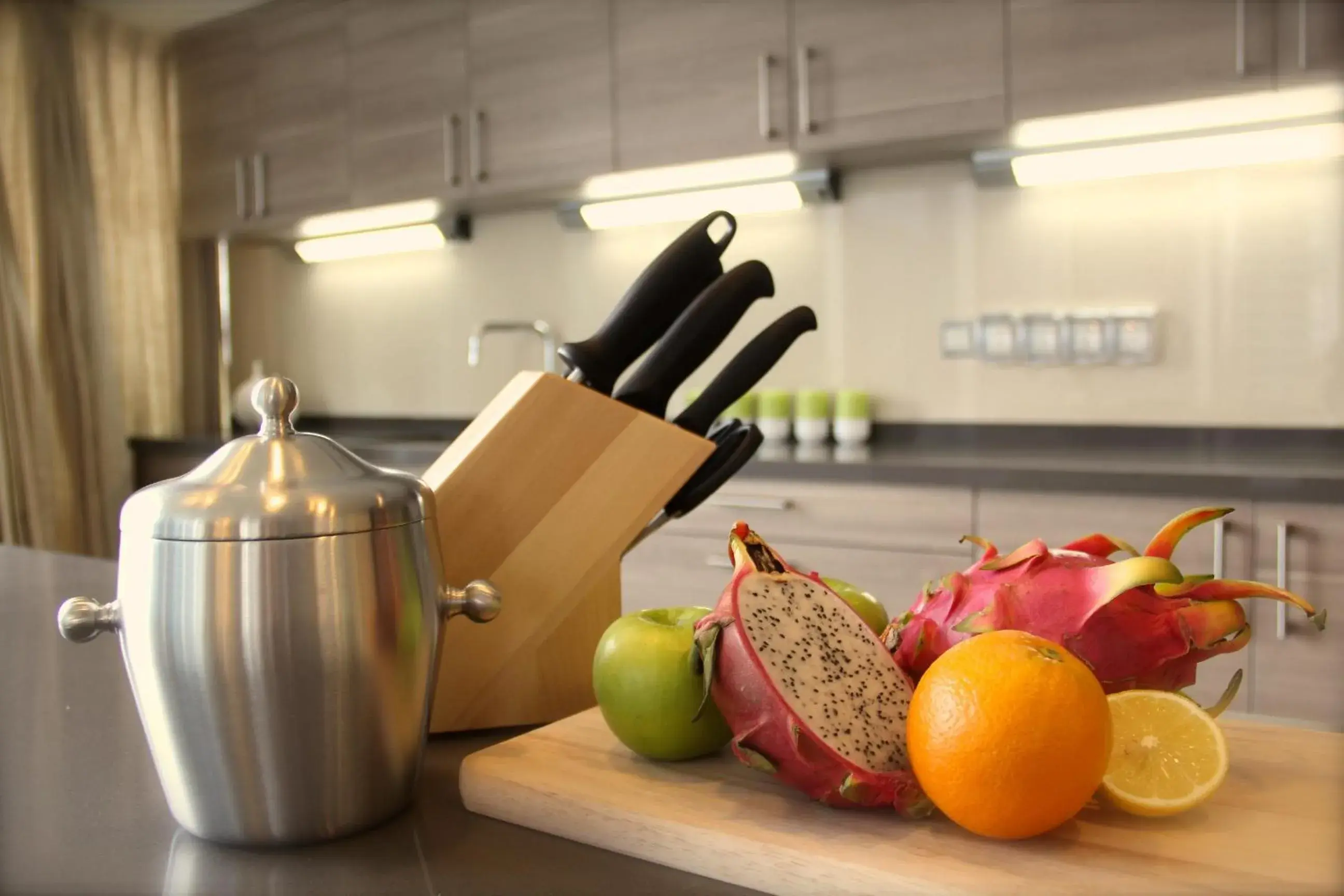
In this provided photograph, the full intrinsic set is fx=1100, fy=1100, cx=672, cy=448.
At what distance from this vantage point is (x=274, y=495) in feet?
1.90

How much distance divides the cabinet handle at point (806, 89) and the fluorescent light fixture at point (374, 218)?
4.13 feet

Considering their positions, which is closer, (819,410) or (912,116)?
(912,116)

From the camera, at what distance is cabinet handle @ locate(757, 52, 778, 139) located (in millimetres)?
2697

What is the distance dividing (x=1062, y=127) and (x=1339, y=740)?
1.96 metres

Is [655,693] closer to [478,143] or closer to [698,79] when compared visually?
[698,79]

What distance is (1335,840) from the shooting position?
581mm

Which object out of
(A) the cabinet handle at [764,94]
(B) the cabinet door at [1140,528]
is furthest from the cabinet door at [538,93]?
(B) the cabinet door at [1140,528]

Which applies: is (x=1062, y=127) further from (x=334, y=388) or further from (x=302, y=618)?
(x=334, y=388)

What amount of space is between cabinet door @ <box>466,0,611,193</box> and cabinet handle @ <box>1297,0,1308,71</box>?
162 cm

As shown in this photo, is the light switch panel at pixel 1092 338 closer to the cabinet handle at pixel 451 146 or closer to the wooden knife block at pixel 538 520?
the cabinet handle at pixel 451 146

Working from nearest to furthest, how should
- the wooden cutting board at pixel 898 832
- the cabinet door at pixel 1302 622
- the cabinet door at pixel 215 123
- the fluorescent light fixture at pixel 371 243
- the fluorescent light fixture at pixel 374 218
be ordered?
the wooden cutting board at pixel 898 832
the cabinet door at pixel 1302 622
the fluorescent light fixture at pixel 374 218
the fluorescent light fixture at pixel 371 243
the cabinet door at pixel 215 123

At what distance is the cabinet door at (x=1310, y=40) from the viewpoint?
2068 millimetres

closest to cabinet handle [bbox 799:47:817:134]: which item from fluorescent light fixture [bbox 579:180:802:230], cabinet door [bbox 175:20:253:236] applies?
fluorescent light fixture [bbox 579:180:802:230]

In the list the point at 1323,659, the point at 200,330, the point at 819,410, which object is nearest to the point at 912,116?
the point at 819,410
